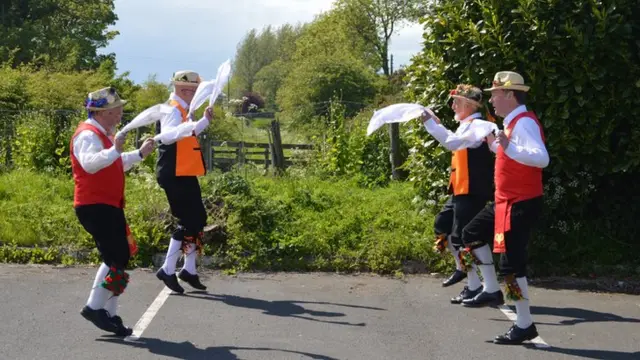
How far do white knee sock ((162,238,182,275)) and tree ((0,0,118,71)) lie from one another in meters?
21.4

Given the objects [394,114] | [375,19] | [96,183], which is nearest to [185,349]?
[96,183]

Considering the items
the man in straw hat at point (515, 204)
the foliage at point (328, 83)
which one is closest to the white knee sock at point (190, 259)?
the man in straw hat at point (515, 204)

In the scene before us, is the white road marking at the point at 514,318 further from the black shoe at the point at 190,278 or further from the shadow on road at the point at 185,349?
the black shoe at the point at 190,278

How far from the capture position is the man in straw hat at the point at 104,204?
6.29 meters

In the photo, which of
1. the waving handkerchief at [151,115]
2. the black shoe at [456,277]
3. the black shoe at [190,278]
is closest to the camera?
the waving handkerchief at [151,115]

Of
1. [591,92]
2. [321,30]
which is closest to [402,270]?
[591,92]

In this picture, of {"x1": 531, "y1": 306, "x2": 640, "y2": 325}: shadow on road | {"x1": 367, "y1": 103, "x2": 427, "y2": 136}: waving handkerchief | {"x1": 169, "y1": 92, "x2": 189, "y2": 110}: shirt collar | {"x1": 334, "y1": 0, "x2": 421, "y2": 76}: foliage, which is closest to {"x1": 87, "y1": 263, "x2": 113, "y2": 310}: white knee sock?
{"x1": 169, "y1": 92, "x2": 189, "y2": 110}: shirt collar

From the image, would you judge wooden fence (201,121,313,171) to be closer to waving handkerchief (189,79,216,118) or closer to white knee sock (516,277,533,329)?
waving handkerchief (189,79,216,118)

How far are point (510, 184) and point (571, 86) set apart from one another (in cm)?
271

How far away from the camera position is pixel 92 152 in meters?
6.11

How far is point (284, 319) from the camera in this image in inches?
281

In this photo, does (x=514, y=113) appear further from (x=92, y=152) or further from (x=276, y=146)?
(x=276, y=146)

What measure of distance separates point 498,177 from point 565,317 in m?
1.75

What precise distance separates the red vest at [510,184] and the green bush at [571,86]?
2.37 meters
